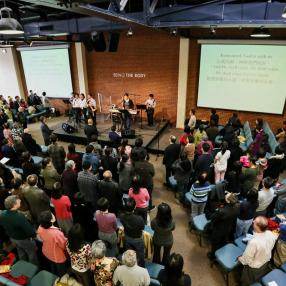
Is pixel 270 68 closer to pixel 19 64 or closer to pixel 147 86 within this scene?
pixel 147 86

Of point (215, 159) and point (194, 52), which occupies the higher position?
point (194, 52)

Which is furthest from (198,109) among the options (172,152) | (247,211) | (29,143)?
(247,211)

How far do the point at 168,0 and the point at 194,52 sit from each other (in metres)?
2.05

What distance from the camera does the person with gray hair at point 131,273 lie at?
2.40m

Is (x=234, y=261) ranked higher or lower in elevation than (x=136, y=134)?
higher

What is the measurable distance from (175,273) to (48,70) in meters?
11.3

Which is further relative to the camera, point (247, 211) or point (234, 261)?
point (247, 211)

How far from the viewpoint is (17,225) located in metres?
3.10

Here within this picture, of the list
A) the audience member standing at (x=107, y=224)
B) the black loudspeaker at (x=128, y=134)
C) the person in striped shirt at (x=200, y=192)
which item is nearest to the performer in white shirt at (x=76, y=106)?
the black loudspeaker at (x=128, y=134)

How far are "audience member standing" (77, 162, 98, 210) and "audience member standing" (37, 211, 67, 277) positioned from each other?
3.36ft

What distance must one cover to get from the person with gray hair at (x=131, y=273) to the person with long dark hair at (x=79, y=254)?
0.46 m

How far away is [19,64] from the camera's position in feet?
40.8

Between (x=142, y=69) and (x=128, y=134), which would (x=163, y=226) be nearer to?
(x=128, y=134)

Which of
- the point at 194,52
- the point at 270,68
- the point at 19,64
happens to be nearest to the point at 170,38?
the point at 194,52
